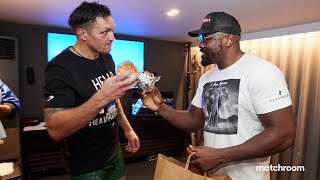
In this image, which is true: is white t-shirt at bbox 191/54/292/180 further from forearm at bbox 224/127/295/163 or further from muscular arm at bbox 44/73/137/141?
muscular arm at bbox 44/73/137/141

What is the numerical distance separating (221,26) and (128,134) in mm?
950

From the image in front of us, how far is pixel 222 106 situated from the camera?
1337 millimetres

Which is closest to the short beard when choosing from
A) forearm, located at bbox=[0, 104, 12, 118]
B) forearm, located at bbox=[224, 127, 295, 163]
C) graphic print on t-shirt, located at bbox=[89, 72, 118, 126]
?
forearm, located at bbox=[224, 127, 295, 163]

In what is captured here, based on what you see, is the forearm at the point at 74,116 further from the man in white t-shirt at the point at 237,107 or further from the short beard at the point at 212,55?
the short beard at the point at 212,55

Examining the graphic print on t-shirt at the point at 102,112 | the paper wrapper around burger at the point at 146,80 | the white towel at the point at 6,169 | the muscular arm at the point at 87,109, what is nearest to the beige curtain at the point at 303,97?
the paper wrapper around burger at the point at 146,80

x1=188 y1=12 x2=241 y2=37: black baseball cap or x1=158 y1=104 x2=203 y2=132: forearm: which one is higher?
x1=188 y1=12 x2=241 y2=37: black baseball cap

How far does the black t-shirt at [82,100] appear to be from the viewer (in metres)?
1.20

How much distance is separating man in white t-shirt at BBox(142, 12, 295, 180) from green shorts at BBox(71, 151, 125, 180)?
20.6 inches

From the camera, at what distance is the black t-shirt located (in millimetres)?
1201

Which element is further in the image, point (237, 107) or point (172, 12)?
point (172, 12)

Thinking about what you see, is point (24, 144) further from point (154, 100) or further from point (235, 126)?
point (235, 126)

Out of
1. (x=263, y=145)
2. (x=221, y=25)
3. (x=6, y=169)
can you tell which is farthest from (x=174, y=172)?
(x=6, y=169)

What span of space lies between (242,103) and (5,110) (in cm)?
212

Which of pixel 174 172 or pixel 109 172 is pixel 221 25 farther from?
pixel 109 172
